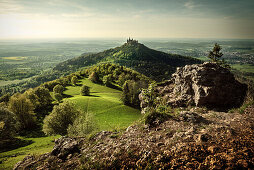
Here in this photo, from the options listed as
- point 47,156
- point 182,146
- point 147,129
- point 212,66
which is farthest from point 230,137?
point 47,156

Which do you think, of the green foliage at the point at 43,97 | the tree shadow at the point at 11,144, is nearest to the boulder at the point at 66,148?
the tree shadow at the point at 11,144

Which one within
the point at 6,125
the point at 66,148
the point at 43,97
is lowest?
the point at 43,97

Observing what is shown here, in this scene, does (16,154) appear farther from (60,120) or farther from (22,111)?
(22,111)

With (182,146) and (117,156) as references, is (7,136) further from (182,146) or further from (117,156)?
(182,146)

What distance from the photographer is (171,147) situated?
896cm

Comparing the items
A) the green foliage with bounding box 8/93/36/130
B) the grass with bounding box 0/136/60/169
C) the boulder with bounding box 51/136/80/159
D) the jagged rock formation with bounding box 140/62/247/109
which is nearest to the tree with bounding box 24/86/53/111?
the green foliage with bounding box 8/93/36/130

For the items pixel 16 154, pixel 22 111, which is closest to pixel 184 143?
pixel 16 154

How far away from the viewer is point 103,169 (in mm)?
8641

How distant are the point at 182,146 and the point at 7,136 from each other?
47252 mm

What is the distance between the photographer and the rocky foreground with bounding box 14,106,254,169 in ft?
24.1

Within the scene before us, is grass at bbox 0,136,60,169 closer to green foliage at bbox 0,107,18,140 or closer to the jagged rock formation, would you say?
green foliage at bbox 0,107,18,140

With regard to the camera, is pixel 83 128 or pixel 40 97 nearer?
pixel 83 128

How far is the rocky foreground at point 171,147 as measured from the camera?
7.36m

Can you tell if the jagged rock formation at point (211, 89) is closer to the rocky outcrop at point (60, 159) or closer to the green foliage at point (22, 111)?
the rocky outcrop at point (60, 159)
